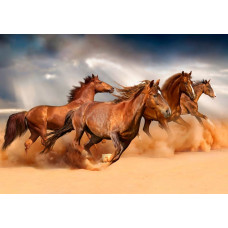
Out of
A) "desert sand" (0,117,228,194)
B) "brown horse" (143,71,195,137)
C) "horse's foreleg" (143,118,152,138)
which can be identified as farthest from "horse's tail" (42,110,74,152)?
"brown horse" (143,71,195,137)

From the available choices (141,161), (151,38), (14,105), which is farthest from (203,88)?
(14,105)

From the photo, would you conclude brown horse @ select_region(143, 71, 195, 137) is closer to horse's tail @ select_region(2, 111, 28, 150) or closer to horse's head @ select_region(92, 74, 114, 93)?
horse's head @ select_region(92, 74, 114, 93)

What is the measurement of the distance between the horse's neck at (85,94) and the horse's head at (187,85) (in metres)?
1.67

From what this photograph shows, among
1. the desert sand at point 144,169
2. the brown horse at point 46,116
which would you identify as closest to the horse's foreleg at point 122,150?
the desert sand at point 144,169

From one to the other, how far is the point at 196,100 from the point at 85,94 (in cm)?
205

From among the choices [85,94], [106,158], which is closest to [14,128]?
[85,94]

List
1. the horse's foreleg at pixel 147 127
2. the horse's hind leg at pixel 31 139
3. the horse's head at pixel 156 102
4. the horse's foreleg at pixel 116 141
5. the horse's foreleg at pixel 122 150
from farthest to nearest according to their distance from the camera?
the horse's hind leg at pixel 31 139 → the horse's foreleg at pixel 147 127 → the horse's foreleg at pixel 122 150 → the horse's foreleg at pixel 116 141 → the horse's head at pixel 156 102

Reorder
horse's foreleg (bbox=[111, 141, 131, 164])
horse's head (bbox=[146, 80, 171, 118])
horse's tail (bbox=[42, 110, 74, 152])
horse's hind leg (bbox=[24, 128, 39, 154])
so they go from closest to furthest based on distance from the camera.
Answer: horse's head (bbox=[146, 80, 171, 118]) < horse's foreleg (bbox=[111, 141, 131, 164]) < horse's tail (bbox=[42, 110, 74, 152]) < horse's hind leg (bbox=[24, 128, 39, 154])

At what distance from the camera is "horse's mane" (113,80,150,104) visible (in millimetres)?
5494

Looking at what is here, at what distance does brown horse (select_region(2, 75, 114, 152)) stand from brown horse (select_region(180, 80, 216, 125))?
1.43 m

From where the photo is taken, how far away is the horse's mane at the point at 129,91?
549 centimetres

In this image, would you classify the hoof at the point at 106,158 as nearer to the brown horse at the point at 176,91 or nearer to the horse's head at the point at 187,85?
the brown horse at the point at 176,91

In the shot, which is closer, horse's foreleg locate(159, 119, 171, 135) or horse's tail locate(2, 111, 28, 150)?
horse's foreleg locate(159, 119, 171, 135)

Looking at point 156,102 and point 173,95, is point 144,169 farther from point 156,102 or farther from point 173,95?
point 173,95
